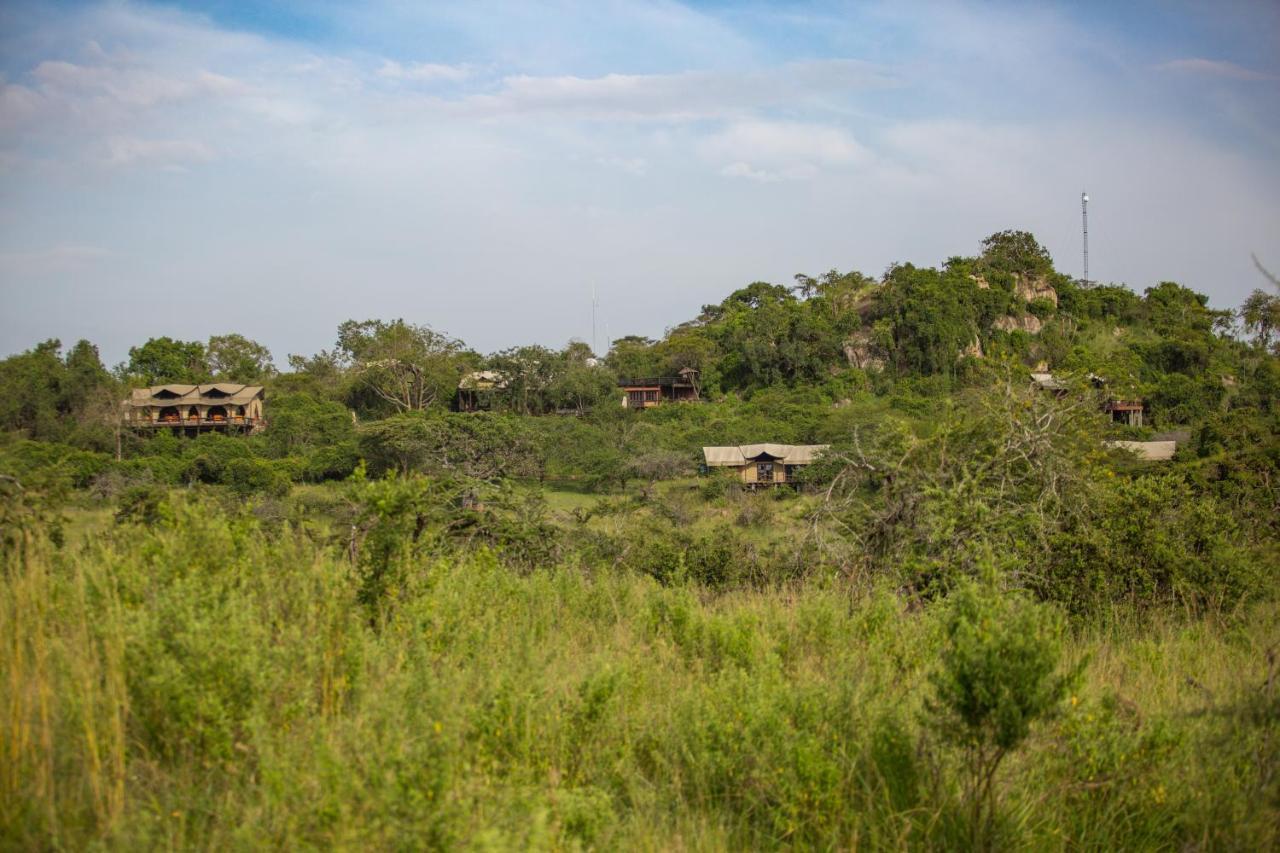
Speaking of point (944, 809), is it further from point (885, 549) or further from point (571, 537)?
point (571, 537)

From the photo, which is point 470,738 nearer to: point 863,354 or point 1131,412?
point 1131,412

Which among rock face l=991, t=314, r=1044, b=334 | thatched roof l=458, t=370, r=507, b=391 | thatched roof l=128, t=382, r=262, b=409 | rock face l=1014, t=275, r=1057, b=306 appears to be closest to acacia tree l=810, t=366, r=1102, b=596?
thatched roof l=458, t=370, r=507, b=391

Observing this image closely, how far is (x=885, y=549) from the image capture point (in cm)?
764

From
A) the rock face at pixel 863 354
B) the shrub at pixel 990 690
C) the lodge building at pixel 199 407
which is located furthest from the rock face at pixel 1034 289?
the shrub at pixel 990 690

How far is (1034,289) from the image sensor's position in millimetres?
53125

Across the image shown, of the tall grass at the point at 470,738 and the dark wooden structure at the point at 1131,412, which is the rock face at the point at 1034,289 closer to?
the dark wooden structure at the point at 1131,412

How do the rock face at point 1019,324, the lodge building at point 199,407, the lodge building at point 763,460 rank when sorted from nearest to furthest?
the lodge building at point 763,460
the lodge building at point 199,407
the rock face at point 1019,324

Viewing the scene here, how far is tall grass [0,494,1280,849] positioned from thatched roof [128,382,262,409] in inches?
1565

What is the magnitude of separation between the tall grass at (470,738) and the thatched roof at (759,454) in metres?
28.4

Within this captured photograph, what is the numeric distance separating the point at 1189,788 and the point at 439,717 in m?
2.66

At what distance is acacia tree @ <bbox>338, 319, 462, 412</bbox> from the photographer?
149ft

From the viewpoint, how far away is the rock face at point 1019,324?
49.3 m

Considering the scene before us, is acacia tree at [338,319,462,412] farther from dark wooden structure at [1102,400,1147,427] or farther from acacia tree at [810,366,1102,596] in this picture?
acacia tree at [810,366,1102,596]

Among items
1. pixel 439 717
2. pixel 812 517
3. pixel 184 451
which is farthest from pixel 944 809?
pixel 184 451
